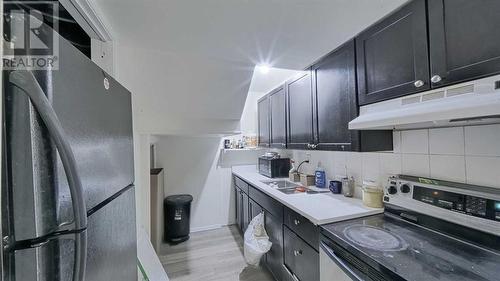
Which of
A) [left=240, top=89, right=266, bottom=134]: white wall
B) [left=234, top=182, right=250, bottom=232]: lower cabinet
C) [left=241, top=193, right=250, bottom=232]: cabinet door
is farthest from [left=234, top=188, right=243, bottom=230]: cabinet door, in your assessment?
[left=240, top=89, right=266, bottom=134]: white wall

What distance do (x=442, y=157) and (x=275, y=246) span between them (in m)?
1.47

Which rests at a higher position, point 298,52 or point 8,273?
point 298,52

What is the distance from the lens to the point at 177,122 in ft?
7.50

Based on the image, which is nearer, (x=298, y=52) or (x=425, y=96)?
(x=425, y=96)

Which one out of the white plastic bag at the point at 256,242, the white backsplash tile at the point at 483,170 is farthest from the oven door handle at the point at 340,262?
the white plastic bag at the point at 256,242

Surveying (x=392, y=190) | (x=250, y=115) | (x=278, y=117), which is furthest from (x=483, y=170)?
(x=250, y=115)

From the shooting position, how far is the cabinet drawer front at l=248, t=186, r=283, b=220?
1813 millimetres

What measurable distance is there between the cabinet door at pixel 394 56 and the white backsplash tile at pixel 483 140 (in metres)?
0.37

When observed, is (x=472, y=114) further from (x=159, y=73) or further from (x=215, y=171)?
(x=215, y=171)

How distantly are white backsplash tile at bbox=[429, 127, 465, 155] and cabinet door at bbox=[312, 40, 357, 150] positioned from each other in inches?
17.3

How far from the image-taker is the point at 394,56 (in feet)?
3.78

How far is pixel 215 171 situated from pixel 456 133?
2879 millimetres

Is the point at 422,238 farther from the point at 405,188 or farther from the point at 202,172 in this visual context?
the point at 202,172

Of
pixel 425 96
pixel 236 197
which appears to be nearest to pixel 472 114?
pixel 425 96
